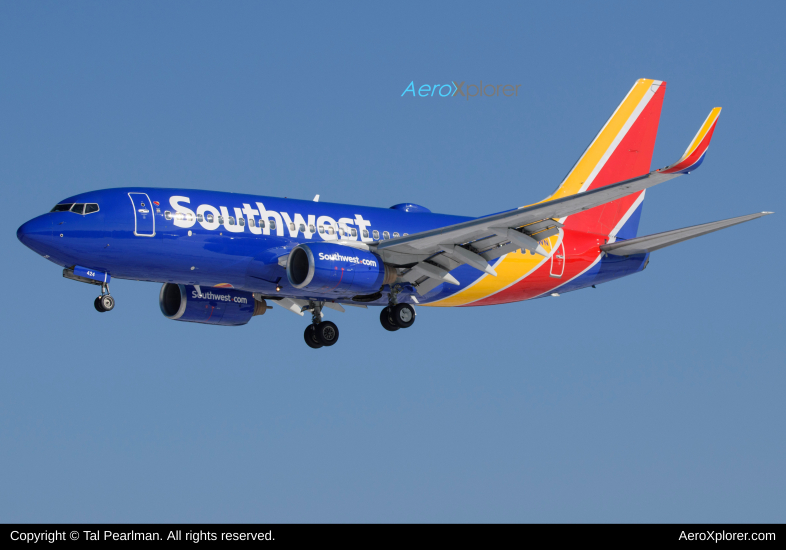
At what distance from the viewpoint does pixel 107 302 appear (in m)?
34.0

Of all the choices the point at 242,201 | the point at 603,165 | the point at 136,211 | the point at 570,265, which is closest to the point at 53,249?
the point at 136,211

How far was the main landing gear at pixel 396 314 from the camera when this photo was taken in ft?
127

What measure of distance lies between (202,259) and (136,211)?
2713 millimetres

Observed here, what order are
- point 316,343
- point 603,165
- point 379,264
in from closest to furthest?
point 379,264, point 316,343, point 603,165

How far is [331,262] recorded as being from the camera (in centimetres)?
3466

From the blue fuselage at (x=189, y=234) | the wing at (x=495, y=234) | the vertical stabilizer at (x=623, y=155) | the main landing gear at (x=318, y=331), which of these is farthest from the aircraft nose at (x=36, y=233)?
the vertical stabilizer at (x=623, y=155)

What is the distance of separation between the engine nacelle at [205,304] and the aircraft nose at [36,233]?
8.04 m

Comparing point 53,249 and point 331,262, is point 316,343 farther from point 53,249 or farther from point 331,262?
point 53,249

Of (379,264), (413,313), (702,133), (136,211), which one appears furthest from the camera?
(413,313)

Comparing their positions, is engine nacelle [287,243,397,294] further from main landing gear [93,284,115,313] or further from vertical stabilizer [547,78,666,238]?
vertical stabilizer [547,78,666,238]

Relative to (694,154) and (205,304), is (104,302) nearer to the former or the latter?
(205,304)

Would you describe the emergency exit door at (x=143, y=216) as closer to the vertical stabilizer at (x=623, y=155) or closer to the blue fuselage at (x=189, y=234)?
the blue fuselage at (x=189, y=234)

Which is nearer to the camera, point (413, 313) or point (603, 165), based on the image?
point (413, 313)

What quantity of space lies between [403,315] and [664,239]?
10674 millimetres
